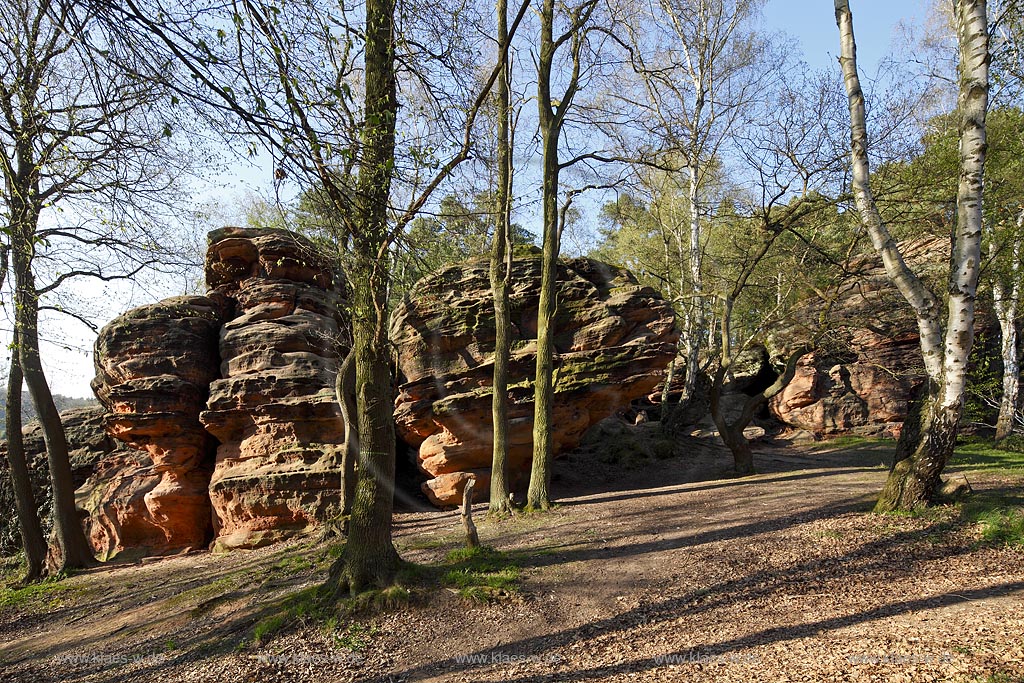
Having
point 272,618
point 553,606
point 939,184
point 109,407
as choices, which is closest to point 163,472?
point 109,407

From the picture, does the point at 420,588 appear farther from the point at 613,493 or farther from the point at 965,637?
the point at 613,493

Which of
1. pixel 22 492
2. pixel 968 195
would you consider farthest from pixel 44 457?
pixel 968 195

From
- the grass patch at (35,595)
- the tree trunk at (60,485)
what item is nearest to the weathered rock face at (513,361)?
the tree trunk at (60,485)

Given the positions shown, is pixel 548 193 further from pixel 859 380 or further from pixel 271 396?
pixel 859 380

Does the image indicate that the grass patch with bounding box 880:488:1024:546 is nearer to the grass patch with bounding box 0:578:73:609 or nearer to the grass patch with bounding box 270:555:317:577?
the grass patch with bounding box 270:555:317:577

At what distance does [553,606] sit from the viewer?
6.77 m

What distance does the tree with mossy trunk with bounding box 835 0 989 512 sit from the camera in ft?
25.8

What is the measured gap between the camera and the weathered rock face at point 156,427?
1454 centimetres

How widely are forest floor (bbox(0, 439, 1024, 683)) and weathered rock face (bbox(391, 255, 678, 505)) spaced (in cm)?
361

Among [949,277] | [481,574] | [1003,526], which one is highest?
[949,277]

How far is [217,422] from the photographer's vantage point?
47.5ft

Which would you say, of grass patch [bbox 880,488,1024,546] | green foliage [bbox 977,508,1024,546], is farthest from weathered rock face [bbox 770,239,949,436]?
green foliage [bbox 977,508,1024,546]

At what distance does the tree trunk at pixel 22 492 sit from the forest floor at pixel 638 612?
75.1 inches

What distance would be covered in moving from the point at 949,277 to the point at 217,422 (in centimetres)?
1505
